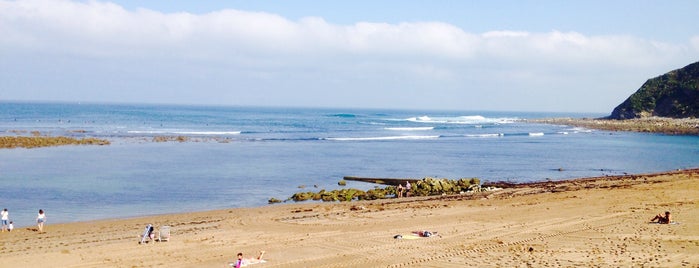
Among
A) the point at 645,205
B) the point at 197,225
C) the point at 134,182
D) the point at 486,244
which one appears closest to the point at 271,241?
the point at 197,225

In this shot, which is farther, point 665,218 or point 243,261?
point 665,218

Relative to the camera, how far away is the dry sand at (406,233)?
1480 cm

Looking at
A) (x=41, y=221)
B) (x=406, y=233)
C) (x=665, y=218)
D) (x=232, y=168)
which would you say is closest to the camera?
(x=406, y=233)

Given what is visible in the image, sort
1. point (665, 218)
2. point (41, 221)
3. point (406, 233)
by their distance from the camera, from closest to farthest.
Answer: point (406, 233) < point (665, 218) < point (41, 221)

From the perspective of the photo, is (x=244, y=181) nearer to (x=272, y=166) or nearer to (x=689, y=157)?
(x=272, y=166)

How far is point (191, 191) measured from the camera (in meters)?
29.4

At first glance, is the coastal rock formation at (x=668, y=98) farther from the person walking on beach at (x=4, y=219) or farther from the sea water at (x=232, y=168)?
the person walking on beach at (x=4, y=219)

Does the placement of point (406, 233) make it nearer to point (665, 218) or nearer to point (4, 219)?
point (665, 218)

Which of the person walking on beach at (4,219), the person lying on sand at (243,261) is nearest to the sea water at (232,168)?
the person walking on beach at (4,219)

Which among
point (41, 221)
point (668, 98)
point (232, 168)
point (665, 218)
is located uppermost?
point (668, 98)

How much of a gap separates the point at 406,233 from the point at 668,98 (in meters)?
113

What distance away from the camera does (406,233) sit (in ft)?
59.5

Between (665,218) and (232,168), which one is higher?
(665,218)

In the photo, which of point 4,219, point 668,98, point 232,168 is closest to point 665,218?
point 4,219
